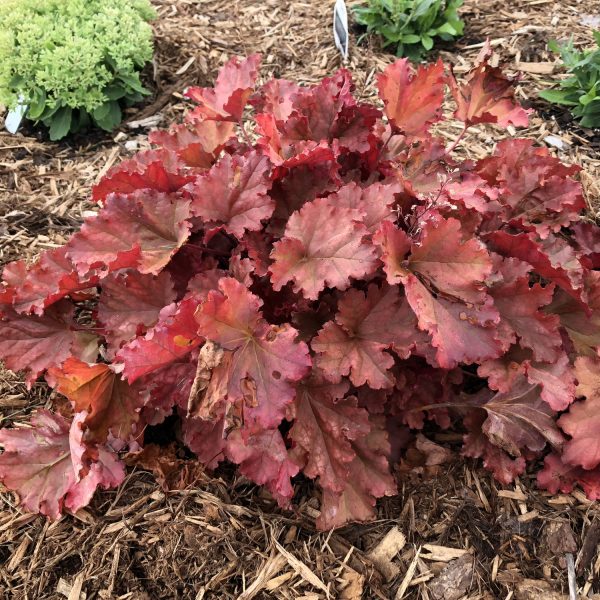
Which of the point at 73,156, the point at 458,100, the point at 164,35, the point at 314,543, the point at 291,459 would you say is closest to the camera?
the point at 291,459

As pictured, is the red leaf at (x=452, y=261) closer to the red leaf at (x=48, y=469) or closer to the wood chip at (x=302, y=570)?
the wood chip at (x=302, y=570)

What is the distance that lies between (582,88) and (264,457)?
2259mm

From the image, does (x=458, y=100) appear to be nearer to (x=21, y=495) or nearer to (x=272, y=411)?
(x=272, y=411)

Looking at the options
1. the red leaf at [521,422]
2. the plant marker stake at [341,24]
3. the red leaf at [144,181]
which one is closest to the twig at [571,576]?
the red leaf at [521,422]

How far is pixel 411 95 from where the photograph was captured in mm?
1883

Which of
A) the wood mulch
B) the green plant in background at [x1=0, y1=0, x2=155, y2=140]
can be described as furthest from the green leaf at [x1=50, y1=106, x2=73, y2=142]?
the wood mulch

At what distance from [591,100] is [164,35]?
7.34 ft

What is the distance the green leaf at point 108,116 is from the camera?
310 cm

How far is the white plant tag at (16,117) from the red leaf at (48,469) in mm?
1853

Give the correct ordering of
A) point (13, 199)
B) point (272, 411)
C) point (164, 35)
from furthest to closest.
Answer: point (164, 35)
point (13, 199)
point (272, 411)

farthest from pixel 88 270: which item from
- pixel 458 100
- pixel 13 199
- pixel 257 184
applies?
pixel 13 199

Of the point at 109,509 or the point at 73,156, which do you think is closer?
the point at 109,509

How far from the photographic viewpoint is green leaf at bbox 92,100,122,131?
Answer: 3098 millimetres

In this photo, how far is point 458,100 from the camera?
1.86 meters
